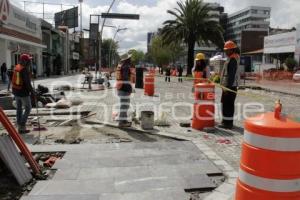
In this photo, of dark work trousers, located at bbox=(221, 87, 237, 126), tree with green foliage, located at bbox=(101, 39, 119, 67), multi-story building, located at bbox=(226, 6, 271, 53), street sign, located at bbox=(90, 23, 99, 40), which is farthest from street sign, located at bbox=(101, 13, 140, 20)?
multi-story building, located at bbox=(226, 6, 271, 53)

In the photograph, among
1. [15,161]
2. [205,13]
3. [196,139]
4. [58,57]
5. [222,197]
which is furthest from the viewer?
[58,57]

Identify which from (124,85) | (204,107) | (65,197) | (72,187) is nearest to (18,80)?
(124,85)

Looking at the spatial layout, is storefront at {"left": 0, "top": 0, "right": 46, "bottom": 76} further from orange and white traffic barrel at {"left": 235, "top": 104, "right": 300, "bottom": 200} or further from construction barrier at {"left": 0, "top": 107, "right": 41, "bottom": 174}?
orange and white traffic barrel at {"left": 235, "top": 104, "right": 300, "bottom": 200}

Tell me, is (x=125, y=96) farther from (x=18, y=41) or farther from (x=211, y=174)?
(x=18, y=41)

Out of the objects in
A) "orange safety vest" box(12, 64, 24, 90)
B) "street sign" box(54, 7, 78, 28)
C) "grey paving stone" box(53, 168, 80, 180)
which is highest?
"street sign" box(54, 7, 78, 28)

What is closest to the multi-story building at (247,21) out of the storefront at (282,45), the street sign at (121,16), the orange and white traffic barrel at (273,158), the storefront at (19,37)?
the storefront at (282,45)

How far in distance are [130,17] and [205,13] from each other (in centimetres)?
2569

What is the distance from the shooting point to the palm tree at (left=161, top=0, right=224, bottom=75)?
47969mm

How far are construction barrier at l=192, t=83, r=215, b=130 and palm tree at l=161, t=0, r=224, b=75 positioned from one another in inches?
1537

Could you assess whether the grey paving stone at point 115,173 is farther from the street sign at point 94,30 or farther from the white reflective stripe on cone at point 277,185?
the street sign at point 94,30

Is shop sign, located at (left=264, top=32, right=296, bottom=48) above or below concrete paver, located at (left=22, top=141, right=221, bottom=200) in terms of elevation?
above

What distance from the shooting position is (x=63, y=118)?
38.9ft

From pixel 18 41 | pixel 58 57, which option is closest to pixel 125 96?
pixel 18 41

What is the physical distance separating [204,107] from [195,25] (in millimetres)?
39405
